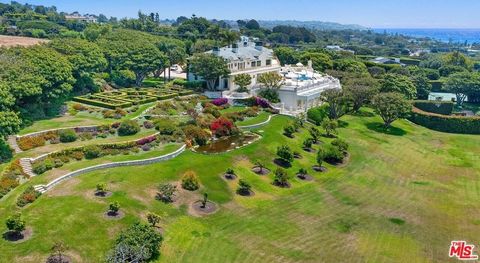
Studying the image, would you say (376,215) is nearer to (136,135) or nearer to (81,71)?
(136,135)

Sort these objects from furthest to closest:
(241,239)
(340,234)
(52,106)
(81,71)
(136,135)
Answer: (81,71)
(52,106)
(136,135)
(340,234)
(241,239)

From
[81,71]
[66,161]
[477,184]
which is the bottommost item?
[477,184]

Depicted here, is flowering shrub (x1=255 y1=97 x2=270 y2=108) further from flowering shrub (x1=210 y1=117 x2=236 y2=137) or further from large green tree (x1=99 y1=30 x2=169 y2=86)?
large green tree (x1=99 y1=30 x2=169 y2=86)

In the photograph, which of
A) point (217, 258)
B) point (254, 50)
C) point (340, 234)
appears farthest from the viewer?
point (254, 50)

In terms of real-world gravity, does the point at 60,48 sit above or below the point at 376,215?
above

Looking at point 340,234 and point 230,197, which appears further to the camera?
point 230,197

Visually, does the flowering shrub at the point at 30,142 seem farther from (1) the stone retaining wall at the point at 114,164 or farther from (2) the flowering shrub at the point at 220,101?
(2) the flowering shrub at the point at 220,101

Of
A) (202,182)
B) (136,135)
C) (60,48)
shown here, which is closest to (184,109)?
(136,135)

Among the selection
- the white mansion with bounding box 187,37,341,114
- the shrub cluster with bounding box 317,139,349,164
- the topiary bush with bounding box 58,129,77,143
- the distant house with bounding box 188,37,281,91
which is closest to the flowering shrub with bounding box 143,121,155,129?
the topiary bush with bounding box 58,129,77,143
